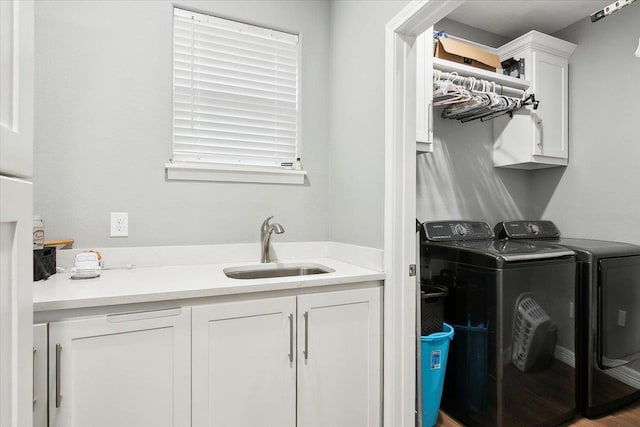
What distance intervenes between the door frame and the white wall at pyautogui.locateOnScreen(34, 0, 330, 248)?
804mm

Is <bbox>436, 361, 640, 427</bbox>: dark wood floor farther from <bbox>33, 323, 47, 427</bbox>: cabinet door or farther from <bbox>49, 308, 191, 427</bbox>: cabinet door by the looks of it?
<bbox>33, 323, 47, 427</bbox>: cabinet door

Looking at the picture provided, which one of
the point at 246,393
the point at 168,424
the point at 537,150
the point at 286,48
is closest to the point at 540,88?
the point at 537,150

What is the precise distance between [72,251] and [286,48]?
1.66 metres

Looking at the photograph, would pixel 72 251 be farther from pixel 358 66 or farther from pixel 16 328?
pixel 358 66

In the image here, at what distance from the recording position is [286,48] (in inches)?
81.5

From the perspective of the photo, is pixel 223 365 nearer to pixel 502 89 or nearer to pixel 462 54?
pixel 462 54

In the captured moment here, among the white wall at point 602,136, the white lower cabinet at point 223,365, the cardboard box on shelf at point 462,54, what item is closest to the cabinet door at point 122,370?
the white lower cabinet at point 223,365

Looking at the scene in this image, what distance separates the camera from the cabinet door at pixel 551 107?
2541mm

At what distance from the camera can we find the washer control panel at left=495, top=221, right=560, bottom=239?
2545 mm

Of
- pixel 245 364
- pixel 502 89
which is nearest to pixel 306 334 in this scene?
pixel 245 364

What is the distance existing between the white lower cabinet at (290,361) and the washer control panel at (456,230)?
844mm

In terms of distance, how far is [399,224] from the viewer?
4.92 ft

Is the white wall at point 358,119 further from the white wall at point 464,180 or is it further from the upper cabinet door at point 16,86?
the upper cabinet door at point 16,86

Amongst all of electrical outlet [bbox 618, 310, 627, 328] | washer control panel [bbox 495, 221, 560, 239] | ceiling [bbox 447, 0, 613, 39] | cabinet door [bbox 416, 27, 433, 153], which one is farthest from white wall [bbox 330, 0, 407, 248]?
electrical outlet [bbox 618, 310, 627, 328]
